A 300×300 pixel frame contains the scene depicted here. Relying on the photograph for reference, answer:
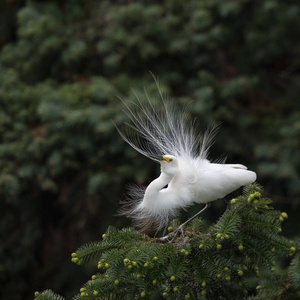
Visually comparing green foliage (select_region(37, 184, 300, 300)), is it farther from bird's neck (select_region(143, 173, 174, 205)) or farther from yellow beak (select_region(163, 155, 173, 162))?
yellow beak (select_region(163, 155, 173, 162))

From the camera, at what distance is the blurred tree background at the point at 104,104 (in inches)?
137

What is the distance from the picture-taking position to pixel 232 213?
1712 mm

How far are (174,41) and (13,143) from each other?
1633mm

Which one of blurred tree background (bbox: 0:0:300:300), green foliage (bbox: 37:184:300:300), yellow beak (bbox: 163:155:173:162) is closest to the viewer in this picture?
green foliage (bbox: 37:184:300:300)

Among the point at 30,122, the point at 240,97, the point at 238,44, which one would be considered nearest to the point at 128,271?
the point at 30,122

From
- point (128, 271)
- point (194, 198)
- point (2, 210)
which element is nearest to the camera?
point (128, 271)

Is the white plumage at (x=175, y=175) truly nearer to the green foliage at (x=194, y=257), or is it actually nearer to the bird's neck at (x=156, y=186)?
the bird's neck at (x=156, y=186)

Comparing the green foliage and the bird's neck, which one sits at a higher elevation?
the bird's neck

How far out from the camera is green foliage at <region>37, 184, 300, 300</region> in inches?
64.1

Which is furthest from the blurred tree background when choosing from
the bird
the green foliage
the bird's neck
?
the green foliage

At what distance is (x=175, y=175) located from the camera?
6.55 feet

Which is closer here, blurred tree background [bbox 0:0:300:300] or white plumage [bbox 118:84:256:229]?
white plumage [bbox 118:84:256:229]

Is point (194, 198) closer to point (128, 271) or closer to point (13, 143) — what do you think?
point (128, 271)

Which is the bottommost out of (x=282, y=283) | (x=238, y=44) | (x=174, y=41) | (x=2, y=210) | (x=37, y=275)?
(x=37, y=275)
